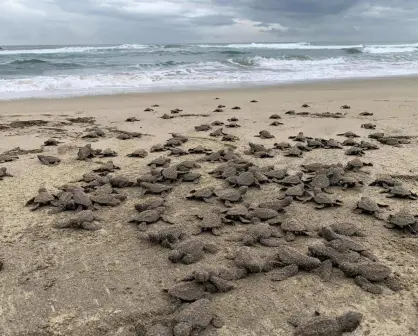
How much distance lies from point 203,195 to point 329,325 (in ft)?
Result: 7.30

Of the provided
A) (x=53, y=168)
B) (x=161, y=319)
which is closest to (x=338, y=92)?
(x=53, y=168)

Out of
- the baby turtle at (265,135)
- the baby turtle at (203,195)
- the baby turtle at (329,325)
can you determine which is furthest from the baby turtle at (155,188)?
the baby turtle at (265,135)

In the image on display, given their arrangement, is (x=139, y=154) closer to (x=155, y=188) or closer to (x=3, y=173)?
(x=155, y=188)

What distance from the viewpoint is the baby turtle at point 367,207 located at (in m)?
4.09

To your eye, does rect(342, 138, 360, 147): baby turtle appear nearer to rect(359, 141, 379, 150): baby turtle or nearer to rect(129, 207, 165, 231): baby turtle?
rect(359, 141, 379, 150): baby turtle

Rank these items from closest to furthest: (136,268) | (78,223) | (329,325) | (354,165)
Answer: (329,325), (136,268), (78,223), (354,165)

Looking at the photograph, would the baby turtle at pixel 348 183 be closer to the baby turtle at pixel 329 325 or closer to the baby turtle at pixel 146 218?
the baby turtle at pixel 146 218

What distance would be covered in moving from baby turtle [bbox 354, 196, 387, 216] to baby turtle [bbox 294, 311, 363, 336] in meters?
1.70

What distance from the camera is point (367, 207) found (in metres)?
4.11

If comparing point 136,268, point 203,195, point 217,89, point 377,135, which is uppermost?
point 217,89

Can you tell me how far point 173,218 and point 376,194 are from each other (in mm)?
2178

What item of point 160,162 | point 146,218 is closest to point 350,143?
point 160,162

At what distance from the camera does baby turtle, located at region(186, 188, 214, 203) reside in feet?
14.7

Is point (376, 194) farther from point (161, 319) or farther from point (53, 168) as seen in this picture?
point (53, 168)
